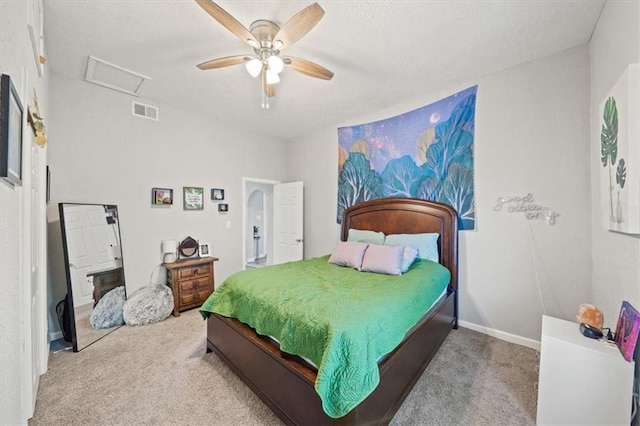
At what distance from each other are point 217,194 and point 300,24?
309cm

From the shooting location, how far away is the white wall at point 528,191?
242 centimetres

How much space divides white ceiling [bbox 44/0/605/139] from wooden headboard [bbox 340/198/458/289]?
4.84 feet

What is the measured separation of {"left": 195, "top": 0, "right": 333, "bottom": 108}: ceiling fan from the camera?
1698mm

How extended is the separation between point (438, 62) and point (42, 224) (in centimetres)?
401

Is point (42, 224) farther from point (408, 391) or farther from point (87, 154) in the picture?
point (408, 391)

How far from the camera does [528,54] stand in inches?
100.0

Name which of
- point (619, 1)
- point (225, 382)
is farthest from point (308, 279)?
point (619, 1)

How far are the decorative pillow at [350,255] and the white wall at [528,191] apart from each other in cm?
123

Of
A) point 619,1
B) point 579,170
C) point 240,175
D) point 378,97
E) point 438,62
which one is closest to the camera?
point 619,1

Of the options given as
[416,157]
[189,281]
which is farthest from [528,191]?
[189,281]

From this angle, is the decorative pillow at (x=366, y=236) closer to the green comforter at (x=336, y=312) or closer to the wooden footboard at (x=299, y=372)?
the green comforter at (x=336, y=312)

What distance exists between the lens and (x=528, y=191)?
2678mm

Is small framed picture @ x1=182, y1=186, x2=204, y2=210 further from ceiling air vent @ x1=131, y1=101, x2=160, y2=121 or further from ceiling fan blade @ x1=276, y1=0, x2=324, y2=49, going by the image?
ceiling fan blade @ x1=276, y1=0, x2=324, y2=49

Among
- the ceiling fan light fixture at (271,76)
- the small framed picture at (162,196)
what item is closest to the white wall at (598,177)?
the ceiling fan light fixture at (271,76)
